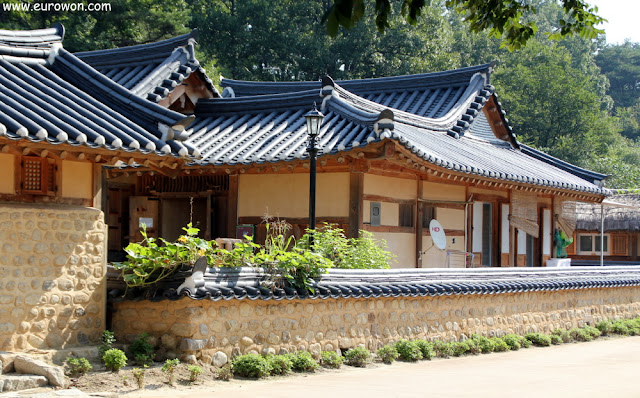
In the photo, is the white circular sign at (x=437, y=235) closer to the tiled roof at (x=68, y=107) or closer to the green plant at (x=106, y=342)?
the tiled roof at (x=68, y=107)

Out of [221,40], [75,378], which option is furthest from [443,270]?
[221,40]

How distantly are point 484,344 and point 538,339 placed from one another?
7.52ft

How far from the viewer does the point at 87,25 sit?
33.0 metres

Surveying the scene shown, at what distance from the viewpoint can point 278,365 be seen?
1109 cm

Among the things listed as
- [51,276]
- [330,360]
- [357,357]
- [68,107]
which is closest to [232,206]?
[357,357]

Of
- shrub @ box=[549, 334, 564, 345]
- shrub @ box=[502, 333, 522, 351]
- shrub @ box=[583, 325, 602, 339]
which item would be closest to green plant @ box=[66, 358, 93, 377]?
shrub @ box=[502, 333, 522, 351]

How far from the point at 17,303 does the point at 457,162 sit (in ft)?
33.0

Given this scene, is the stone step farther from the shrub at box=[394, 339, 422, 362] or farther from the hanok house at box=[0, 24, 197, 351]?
the shrub at box=[394, 339, 422, 362]

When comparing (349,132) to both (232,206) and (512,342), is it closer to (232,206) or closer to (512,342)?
(232,206)

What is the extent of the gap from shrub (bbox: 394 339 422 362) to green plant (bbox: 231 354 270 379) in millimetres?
3061

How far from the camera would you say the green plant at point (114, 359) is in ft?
33.2

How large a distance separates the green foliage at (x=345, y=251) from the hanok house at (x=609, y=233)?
70.7 ft

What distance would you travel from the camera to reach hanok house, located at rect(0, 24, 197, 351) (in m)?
10.1

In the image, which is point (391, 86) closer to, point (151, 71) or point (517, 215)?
point (517, 215)
